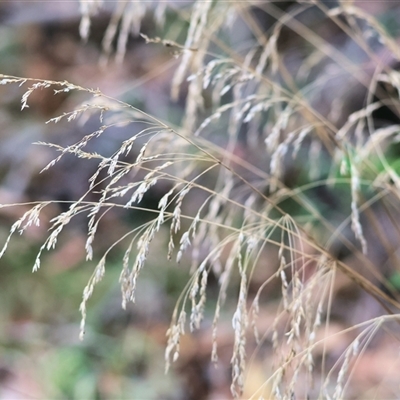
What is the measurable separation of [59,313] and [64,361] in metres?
0.17

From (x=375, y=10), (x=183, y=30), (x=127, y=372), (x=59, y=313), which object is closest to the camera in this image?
(x=127, y=372)

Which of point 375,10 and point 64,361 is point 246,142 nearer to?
point 375,10

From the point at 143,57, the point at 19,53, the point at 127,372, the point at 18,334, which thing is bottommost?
the point at 18,334

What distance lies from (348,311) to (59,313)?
0.71m

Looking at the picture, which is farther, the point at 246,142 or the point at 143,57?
the point at 143,57

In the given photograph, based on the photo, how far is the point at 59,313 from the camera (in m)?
1.24

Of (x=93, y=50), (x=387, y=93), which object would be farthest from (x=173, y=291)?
(x=93, y=50)

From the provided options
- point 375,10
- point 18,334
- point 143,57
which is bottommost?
point 18,334

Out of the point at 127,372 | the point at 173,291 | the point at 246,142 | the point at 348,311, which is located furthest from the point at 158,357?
the point at 246,142

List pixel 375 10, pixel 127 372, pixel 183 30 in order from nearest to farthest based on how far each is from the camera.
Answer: pixel 127 372 → pixel 375 10 → pixel 183 30

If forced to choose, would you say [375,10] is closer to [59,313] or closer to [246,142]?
[246,142]

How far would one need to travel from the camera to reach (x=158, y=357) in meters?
1.13

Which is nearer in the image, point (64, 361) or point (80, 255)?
point (64, 361)

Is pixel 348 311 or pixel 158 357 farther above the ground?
pixel 348 311
